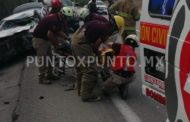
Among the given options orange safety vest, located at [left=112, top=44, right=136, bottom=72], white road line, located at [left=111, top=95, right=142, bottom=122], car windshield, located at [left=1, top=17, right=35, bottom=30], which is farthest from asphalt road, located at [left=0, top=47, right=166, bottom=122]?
car windshield, located at [left=1, top=17, right=35, bottom=30]

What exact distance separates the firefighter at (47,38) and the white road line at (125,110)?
2446 mm

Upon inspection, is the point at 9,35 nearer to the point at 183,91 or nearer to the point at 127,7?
the point at 127,7

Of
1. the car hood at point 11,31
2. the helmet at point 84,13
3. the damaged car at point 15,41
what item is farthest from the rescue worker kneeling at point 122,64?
the car hood at point 11,31

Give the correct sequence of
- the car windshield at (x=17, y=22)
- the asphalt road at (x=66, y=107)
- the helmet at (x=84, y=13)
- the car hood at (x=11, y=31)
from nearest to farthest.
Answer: the asphalt road at (x=66, y=107) < the helmet at (x=84, y=13) < the car hood at (x=11, y=31) < the car windshield at (x=17, y=22)

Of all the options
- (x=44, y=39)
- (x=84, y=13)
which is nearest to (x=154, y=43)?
(x=84, y=13)

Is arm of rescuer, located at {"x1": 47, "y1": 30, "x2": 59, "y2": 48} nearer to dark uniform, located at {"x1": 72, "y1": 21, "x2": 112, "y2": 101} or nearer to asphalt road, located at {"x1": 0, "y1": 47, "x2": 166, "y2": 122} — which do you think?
asphalt road, located at {"x1": 0, "y1": 47, "x2": 166, "y2": 122}

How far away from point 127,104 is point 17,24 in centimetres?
940

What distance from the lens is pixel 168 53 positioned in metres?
4.66

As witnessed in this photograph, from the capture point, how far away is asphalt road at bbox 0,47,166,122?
25.2ft

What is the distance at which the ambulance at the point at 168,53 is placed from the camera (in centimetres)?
433

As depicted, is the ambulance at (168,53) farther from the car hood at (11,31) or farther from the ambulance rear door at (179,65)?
the car hood at (11,31)

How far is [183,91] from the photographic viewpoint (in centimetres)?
441

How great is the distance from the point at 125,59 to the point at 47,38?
293cm

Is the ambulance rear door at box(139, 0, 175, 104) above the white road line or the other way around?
above
